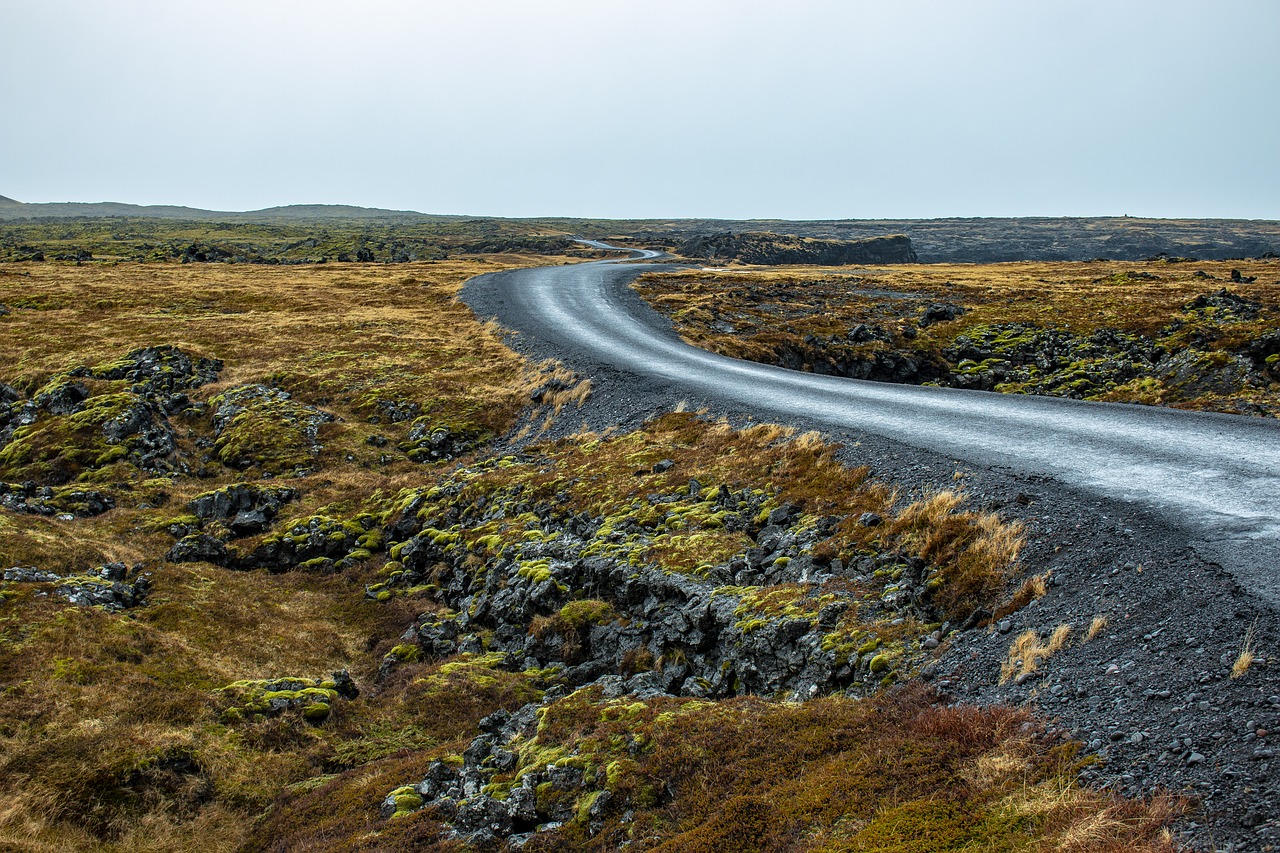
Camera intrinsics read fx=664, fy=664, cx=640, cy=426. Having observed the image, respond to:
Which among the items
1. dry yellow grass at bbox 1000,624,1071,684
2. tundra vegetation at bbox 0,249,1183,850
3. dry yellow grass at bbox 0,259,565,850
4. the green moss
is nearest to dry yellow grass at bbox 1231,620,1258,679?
dry yellow grass at bbox 1000,624,1071,684

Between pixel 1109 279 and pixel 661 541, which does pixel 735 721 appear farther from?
pixel 1109 279

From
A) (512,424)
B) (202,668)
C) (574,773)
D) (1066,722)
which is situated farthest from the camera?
Result: (512,424)

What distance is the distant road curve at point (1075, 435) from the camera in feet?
38.4

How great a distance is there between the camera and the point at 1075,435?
1748cm

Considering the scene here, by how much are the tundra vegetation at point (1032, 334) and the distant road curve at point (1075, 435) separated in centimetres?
1093

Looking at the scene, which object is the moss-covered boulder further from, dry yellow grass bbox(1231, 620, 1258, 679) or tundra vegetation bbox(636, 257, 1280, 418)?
dry yellow grass bbox(1231, 620, 1258, 679)

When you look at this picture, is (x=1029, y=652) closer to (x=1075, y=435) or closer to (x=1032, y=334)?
(x=1075, y=435)

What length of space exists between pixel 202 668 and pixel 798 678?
14.1 m

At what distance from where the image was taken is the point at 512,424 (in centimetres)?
3056

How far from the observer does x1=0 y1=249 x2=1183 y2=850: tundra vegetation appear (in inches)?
350

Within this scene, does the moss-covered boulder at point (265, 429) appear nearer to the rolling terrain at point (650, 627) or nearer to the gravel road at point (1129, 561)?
the rolling terrain at point (650, 627)

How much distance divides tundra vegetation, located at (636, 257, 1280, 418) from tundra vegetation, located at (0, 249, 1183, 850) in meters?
20.0

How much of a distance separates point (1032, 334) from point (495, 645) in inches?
1596

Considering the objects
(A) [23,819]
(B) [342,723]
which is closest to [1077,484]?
(B) [342,723]
